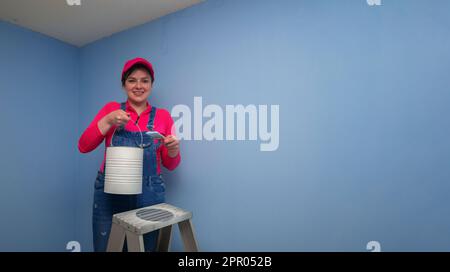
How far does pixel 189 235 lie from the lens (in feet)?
2.38

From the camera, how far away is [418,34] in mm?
771

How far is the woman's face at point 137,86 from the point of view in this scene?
2.83 feet

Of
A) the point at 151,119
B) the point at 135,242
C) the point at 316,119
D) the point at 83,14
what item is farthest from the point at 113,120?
the point at 316,119

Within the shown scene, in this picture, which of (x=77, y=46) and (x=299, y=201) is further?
(x=77, y=46)

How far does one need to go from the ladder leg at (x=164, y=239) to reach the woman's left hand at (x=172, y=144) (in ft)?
0.92

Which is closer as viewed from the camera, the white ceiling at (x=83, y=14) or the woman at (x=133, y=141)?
the woman at (x=133, y=141)

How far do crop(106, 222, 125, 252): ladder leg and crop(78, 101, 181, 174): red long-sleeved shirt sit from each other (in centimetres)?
28

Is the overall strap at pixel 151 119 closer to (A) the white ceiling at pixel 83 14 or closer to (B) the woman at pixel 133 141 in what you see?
(B) the woman at pixel 133 141

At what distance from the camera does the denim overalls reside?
2.67 ft

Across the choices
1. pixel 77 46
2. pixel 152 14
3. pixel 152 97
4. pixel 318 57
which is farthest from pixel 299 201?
pixel 77 46

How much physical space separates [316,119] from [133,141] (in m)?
0.75

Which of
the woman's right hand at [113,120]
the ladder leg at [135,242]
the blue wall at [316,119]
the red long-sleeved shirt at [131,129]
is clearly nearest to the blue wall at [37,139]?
the blue wall at [316,119]
